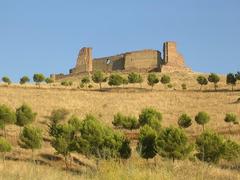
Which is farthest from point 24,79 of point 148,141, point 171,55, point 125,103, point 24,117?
point 148,141

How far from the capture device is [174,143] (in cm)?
3838

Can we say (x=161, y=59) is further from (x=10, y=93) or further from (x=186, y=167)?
(x=186, y=167)

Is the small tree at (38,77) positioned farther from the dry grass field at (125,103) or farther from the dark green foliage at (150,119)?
the dark green foliage at (150,119)

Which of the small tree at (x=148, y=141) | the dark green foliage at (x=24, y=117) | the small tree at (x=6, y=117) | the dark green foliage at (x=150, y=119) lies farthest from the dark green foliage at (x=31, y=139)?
the dark green foliage at (x=150, y=119)

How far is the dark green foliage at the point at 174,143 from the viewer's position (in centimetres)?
3747

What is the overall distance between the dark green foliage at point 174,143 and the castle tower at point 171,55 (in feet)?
245

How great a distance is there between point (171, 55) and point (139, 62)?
24.2 feet

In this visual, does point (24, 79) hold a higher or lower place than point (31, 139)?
higher

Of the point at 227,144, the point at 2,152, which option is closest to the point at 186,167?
the point at 227,144

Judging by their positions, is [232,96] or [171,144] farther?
[232,96]

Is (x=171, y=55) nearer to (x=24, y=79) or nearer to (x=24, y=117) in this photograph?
(x=24, y=79)

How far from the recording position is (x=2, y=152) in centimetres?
3684

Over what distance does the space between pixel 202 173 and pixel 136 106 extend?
6116cm

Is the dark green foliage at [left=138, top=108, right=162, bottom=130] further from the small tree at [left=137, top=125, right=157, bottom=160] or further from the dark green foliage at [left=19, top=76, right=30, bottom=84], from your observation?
the dark green foliage at [left=19, top=76, right=30, bottom=84]
